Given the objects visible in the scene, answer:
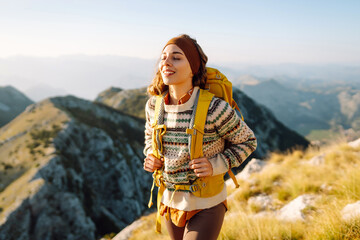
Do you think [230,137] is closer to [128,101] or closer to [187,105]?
[187,105]

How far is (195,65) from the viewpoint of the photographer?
2.73 m

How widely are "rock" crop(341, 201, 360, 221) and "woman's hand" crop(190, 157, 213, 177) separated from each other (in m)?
2.94

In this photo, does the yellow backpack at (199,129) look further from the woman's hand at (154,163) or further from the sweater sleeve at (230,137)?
the sweater sleeve at (230,137)

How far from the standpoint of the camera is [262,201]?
22.6 feet

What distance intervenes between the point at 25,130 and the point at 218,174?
47.1 metres

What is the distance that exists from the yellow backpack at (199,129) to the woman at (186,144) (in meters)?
0.06

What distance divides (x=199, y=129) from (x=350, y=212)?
3.48 meters

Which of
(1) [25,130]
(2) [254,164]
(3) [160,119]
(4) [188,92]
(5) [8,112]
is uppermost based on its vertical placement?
(4) [188,92]

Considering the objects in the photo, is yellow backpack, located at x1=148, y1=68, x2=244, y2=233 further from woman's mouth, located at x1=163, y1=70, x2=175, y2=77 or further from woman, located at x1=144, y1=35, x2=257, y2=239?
woman's mouth, located at x1=163, y1=70, x2=175, y2=77

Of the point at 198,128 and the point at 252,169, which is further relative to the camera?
the point at 252,169

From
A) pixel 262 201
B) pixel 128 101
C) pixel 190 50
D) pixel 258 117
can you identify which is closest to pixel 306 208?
pixel 262 201

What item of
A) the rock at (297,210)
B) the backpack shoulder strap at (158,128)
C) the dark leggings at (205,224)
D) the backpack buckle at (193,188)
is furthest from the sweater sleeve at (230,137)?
the rock at (297,210)

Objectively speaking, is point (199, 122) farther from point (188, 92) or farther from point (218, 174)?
point (218, 174)

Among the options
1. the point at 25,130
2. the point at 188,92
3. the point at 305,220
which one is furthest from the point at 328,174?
the point at 25,130
